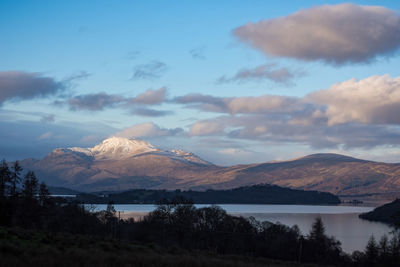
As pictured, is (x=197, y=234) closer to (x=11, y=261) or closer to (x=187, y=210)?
(x=187, y=210)

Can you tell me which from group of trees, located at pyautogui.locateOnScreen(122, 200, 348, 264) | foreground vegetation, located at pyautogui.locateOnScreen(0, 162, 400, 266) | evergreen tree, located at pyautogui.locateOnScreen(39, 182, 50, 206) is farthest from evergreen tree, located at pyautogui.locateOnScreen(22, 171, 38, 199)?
group of trees, located at pyautogui.locateOnScreen(122, 200, 348, 264)

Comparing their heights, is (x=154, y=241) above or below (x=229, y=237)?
below

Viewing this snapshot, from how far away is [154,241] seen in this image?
52844mm

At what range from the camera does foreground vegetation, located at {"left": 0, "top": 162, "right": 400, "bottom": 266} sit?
19.4m

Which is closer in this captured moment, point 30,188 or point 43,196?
point 30,188

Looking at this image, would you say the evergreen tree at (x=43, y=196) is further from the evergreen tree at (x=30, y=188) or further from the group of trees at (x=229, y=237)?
the group of trees at (x=229, y=237)

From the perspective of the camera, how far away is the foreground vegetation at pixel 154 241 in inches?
763

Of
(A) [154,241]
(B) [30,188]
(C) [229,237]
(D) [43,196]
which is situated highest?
(B) [30,188]

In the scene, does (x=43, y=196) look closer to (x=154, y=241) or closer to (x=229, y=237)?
(x=154, y=241)

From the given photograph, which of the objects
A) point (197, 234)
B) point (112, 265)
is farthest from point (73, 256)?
point (197, 234)

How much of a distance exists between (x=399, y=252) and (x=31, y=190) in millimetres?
50091

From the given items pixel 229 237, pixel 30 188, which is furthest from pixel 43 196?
pixel 229 237

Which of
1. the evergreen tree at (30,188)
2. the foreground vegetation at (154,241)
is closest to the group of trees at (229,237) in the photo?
the foreground vegetation at (154,241)

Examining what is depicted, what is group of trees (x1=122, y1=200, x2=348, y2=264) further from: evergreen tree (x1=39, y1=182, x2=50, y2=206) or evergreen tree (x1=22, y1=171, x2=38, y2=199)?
evergreen tree (x1=22, y1=171, x2=38, y2=199)
